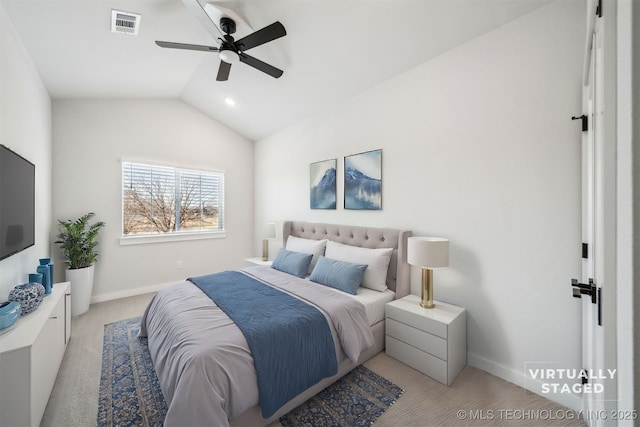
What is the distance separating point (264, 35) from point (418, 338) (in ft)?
8.94

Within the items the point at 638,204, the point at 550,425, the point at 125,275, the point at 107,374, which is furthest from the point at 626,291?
the point at 125,275

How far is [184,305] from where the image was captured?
6.83 feet

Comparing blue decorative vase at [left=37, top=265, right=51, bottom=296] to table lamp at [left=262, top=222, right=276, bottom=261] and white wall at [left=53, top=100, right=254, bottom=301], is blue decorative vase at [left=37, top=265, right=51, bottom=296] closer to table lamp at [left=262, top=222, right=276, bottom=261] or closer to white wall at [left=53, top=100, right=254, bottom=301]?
white wall at [left=53, top=100, right=254, bottom=301]

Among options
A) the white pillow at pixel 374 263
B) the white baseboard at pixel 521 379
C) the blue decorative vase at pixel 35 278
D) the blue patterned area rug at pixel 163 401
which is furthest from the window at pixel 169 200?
the white baseboard at pixel 521 379

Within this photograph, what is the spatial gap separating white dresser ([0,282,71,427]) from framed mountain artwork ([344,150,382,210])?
113 inches

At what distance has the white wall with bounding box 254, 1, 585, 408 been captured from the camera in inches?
70.7

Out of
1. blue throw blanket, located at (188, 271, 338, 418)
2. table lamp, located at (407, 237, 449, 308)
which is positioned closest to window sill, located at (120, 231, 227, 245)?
blue throw blanket, located at (188, 271, 338, 418)

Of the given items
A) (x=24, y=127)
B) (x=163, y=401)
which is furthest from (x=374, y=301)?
(x=24, y=127)

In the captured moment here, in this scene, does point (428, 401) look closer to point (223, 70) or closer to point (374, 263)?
point (374, 263)

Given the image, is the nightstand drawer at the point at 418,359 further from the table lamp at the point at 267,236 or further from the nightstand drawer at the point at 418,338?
the table lamp at the point at 267,236

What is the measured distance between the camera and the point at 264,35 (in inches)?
78.8

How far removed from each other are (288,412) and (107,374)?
1585mm

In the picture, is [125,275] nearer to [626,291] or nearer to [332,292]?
[332,292]

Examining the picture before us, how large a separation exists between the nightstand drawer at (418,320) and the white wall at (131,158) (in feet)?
11.6
